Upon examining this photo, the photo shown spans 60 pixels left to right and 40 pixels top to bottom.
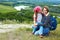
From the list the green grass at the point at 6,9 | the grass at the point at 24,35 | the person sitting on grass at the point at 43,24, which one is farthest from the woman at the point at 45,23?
the green grass at the point at 6,9

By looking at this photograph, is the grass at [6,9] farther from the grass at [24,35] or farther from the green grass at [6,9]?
the grass at [24,35]

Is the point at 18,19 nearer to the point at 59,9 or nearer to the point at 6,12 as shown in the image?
the point at 6,12

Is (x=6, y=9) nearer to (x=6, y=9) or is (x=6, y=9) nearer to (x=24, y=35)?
(x=6, y=9)

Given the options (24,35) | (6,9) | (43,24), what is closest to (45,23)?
(43,24)

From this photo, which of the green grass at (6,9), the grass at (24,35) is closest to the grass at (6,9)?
the green grass at (6,9)

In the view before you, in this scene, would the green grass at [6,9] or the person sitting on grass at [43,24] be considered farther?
the green grass at [6,9]

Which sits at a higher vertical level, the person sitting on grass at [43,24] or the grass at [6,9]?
the person sitting on grass at [43,24]

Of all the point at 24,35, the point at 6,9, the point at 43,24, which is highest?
the point at 43,24

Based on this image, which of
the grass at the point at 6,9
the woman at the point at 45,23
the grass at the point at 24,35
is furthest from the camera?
the grass at the point at 6,9

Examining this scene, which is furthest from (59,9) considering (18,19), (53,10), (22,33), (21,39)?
(21,39)

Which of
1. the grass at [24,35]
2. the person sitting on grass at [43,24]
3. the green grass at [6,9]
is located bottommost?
the green grass at [6,9]

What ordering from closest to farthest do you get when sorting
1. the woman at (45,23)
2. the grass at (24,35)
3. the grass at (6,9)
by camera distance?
the grass at (24,35) < the woman at (45,23) < the grass at (6,9)

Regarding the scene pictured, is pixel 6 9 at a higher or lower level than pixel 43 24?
lower

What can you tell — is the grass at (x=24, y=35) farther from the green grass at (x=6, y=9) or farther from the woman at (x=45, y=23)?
the green grass at (x=6, y=9)
